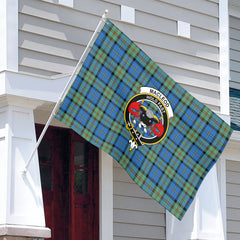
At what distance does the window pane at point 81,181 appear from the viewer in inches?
388

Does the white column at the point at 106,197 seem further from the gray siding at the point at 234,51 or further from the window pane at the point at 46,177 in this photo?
the gray siding at the point at 234,51

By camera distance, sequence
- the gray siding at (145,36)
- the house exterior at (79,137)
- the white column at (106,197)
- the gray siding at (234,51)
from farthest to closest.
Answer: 1. the gray siding at (234,51)
2. the white column at (106,197)
3. the gray siding at (145,36)
4. the house exterior at (79,137)

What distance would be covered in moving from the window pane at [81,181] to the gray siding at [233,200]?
2459 mm

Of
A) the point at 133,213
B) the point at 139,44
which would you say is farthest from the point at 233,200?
the point at 139,44

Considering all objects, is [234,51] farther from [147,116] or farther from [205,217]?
[147,116]

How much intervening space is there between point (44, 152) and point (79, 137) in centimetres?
53

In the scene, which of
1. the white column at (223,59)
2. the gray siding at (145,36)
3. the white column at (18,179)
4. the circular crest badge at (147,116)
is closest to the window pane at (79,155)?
the gray siding at (145,36)

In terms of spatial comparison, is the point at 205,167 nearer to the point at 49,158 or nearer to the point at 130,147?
the point at 130,147

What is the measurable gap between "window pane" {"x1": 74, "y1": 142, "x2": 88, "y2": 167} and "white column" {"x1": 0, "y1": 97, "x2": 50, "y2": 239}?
137 centimetres

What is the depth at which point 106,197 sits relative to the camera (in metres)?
9.84

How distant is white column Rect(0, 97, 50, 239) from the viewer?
8.18 metres

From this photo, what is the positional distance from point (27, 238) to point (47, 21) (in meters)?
2.59

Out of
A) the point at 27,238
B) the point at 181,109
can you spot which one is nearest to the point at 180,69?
the point at 181,109

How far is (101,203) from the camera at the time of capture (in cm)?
979
